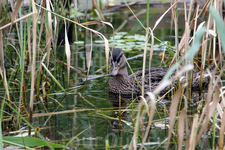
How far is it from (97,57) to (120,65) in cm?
128

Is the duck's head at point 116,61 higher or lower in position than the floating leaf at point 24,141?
higher

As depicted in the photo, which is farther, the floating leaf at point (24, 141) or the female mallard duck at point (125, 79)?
the female mallard duck at point (125, 79)

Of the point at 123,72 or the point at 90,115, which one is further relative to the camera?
the point at 123,72

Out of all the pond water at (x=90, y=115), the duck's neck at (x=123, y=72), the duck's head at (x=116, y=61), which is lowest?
the pond water at (x=90, y=115)

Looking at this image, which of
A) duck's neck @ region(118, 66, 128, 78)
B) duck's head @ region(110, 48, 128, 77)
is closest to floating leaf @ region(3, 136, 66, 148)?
duck's head @ region(110, 48, 128, 77)

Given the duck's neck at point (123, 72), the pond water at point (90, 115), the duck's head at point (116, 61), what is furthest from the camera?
the duck's neck at point (123, 72)

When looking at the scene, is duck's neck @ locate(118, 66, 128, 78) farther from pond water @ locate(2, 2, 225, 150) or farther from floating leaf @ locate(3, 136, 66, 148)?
floating leaf @ locate(3, 136, 66, 148)

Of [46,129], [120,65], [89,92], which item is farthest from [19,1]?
[120,65]

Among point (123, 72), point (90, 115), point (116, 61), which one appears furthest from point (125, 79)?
point (90, 115)

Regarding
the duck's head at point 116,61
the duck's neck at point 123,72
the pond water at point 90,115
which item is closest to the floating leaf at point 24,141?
the pond water at point 90,115

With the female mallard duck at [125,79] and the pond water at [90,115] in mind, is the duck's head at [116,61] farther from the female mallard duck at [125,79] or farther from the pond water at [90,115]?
the pond water at [90,115]

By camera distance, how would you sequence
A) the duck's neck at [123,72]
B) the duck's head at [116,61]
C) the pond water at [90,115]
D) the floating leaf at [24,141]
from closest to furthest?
1. the floating leaf at [24,141]
2. the pond water at [90,115]
3. the duck's head at [116,61]
4. the duck's neck at [123,72]

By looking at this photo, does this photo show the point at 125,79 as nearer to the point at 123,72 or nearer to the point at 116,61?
the point at 123,72

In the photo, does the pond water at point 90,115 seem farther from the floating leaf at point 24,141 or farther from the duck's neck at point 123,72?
the floating leaf at point 24,141
